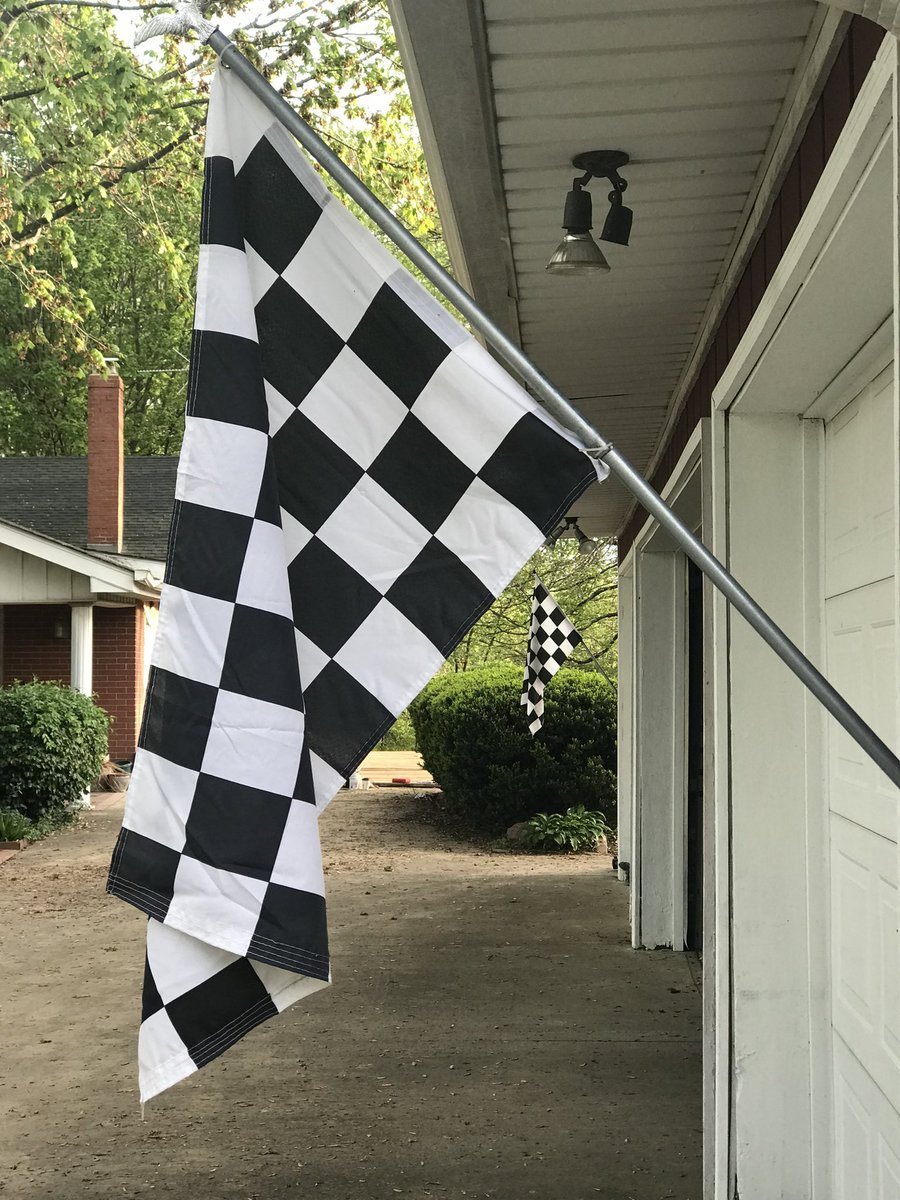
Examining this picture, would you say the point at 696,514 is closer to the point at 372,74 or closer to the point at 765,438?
the point at 765,438

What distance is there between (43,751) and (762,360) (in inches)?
442

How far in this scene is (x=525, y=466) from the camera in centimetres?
216

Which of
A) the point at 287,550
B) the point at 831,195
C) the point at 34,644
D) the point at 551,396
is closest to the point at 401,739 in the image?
the point at 34,644

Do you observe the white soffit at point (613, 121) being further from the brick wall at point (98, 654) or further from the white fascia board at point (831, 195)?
the brick wall at point (98, 654)

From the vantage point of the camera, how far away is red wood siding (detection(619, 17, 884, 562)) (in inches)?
83.7

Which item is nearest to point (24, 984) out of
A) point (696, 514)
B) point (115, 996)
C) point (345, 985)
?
point (115, 996)

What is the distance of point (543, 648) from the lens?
11422mm

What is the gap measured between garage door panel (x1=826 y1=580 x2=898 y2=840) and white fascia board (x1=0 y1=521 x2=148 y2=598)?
13264 millimetres

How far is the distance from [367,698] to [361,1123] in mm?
2986

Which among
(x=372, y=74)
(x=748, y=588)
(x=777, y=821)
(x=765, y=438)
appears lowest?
(x=777, y=821)

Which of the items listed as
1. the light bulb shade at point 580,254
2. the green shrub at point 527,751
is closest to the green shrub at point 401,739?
the green shrub at point 527,751

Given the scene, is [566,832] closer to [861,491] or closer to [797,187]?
[861,491]

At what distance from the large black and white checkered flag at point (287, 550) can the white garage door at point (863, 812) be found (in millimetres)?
1039

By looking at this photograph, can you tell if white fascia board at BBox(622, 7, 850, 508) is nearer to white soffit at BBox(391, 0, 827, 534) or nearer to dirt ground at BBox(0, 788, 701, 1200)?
white soffit at BBox(391, 0, 827, 534)
